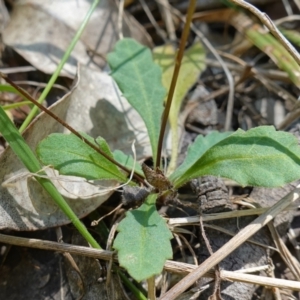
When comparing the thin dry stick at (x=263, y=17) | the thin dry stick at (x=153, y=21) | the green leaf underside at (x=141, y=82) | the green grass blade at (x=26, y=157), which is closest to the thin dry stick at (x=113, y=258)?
the green grass blade at (x=26, y=157)

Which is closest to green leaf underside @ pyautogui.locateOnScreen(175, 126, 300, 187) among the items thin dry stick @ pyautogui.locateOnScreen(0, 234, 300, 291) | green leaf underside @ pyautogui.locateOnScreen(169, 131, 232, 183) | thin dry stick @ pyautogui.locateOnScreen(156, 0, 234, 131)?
green leaf underside @ pyautogui.locateOnScreen(169, 131, 232, 183)

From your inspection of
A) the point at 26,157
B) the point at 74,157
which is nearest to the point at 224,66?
the point at 74,157

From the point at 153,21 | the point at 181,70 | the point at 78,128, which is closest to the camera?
the point at 78,128

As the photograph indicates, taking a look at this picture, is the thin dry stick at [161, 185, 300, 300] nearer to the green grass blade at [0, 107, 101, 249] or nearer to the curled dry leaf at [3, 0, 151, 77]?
the green grass blade at [0, 107, 101, 249]

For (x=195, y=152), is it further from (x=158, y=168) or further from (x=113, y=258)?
(x=113, y=258)

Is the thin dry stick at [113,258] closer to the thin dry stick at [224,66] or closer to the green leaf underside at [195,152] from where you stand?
the green leaf underside at [195,152]
